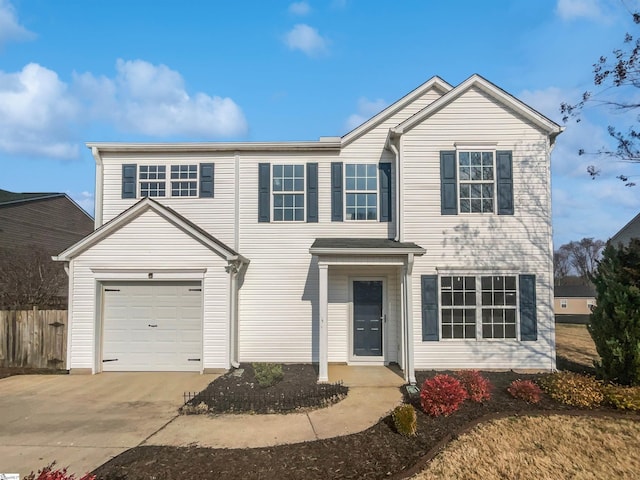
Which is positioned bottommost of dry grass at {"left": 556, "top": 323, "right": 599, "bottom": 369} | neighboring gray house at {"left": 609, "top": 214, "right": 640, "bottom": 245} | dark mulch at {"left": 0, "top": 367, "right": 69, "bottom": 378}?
dry grass at {"left": 556, "top": 323, "right": 599, "bottom": 369}

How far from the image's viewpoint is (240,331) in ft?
36.9

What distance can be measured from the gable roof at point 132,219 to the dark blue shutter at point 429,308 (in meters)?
4.62

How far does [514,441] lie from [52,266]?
17.6 meters

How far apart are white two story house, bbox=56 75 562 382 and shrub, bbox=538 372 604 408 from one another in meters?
2.43

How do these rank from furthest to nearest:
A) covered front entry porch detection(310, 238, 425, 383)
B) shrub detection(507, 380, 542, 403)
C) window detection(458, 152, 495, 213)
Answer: covered front entry porch detection(310, 238, 425, 383), window detection(458, 152, 495, 213), shrub detection(507, 380, 542, 403)

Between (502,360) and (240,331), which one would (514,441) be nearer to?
(502,360)

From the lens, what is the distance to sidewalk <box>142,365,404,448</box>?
5.96 m

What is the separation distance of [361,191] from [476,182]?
9.47 feet

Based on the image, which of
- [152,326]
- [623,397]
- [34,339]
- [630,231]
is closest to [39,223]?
[34,339]

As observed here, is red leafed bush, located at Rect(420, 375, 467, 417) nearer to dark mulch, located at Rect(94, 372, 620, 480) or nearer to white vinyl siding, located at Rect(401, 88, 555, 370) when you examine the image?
dark mulch, located at Rect(94, 372, 620, 480)

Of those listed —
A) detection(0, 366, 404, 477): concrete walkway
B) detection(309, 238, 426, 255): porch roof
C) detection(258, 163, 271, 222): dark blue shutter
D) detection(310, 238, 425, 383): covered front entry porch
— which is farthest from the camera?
detection(258, 163, 271, 222): dark blue shutter

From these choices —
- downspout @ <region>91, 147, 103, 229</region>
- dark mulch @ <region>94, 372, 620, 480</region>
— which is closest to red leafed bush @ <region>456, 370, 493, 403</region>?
dark mulch @ <region>94, 372, 620, 480</region>

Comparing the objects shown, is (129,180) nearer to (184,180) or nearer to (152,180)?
(152,180)

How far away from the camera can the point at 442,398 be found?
692 cm
